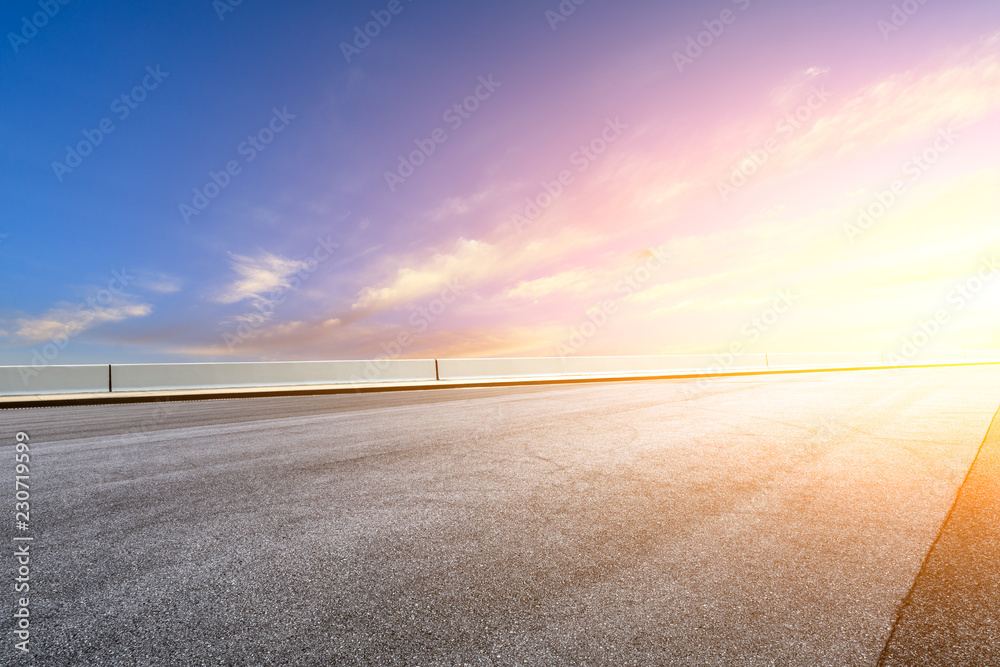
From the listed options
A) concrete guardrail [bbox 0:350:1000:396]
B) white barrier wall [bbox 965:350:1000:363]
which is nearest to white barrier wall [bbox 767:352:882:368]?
concrete guardrail [bbox 0:350:1000:396]

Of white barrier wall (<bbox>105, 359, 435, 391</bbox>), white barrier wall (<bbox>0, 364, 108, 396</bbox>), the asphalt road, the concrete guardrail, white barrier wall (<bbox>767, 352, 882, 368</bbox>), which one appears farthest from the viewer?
white barrier wall (<bbox>767, 352, 882, 368</bbox>)

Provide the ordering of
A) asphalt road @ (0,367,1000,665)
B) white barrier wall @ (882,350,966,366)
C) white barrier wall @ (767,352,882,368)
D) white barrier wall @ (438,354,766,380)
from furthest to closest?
white barrier wall @ (882,350,966,366)
white barrier wall @ (767,352,882,368)
white barrier wall @ (438,354,766,380)
asphalt road @ (0,367,1000,665)

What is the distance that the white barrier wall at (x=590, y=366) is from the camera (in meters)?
25.9

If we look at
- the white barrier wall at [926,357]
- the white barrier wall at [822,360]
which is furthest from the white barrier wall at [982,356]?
the white barrier wall at [822,360]

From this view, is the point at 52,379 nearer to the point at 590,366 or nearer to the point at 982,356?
the point at 590,366

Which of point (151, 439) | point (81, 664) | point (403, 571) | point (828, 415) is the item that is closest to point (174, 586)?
point (81, 664)

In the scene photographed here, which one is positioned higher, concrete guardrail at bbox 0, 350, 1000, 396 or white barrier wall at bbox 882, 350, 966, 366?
concrete guardrail at bbox 0, 350, 1000, 396

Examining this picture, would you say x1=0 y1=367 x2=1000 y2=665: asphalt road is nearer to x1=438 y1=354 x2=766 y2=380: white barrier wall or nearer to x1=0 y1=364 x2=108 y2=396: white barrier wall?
x1=0 y1=364 x2=108 y2=396: white barrier wall

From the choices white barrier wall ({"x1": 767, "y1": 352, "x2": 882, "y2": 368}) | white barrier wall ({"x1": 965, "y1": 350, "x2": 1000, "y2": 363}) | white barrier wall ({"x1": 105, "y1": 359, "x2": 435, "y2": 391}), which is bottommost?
white barrier wall ({"x1": 965, "y1": 350, "x2": 1000, "y2": 363})

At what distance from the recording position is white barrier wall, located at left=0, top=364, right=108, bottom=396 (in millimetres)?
15781

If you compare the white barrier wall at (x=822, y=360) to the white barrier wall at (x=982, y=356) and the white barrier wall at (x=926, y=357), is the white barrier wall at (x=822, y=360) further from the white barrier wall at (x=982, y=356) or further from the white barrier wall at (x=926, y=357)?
the white barrier wall at (x=982, y=356)

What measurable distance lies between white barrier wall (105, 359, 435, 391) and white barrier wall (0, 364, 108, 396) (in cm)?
46

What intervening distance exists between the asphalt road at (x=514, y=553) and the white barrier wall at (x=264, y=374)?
1366cm

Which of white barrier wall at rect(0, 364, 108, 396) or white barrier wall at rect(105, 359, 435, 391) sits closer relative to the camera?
white barrier wall at rect(0, 364, 108, 396)
